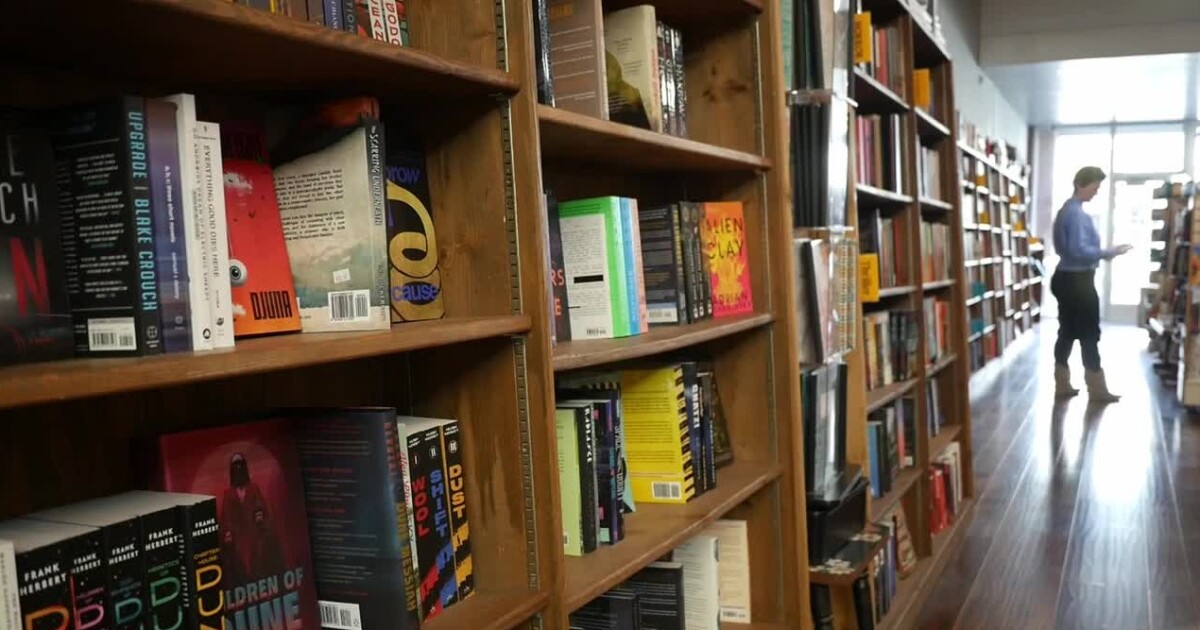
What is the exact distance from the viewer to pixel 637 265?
1.63 meters

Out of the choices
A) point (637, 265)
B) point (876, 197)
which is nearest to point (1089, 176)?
point (876, 197)

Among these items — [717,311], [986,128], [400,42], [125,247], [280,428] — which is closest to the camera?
[125,247]

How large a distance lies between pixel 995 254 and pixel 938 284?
5.73 metres

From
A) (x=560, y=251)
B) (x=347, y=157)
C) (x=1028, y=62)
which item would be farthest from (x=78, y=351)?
(x=1028, y=62)

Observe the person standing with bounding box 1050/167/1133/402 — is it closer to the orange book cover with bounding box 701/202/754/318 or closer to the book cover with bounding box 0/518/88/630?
the orange book cover with bounding box 701/202/754/318

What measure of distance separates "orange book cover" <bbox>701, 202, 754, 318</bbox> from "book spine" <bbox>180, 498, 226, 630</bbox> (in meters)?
1.12

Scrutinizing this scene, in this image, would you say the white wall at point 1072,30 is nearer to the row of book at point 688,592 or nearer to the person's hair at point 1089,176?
the person's hair at point 1089,176

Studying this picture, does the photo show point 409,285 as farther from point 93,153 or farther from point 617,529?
point 617,529

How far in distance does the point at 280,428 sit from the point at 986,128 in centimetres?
912

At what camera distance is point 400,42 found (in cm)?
120

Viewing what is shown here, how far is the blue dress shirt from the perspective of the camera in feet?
20.8

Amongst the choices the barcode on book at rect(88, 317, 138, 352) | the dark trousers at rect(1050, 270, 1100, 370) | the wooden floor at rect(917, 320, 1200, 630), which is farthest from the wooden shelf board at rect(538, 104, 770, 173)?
the dark trousers at rect(1050, 270, 1100, 370)

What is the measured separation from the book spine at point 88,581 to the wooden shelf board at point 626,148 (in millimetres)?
696

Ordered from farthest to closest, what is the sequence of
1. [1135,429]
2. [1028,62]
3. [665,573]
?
[1028,62] → [1135,429] → [665,573]
